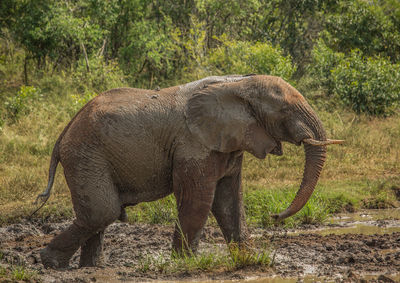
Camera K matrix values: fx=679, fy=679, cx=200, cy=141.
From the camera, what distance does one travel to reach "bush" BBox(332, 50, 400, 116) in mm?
16297

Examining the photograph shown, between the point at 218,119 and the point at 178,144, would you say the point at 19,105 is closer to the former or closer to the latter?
the point at 178,144

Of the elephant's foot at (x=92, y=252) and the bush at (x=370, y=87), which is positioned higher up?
the bush at (x=370, y=87)

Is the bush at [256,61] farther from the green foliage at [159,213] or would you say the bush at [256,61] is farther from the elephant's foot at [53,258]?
the elephant's foot at [53,258]

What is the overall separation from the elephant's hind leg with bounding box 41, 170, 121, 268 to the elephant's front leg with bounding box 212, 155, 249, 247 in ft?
3.68

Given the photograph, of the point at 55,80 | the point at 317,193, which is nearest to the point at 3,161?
the point at 55,80

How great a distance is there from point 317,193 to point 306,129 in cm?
405

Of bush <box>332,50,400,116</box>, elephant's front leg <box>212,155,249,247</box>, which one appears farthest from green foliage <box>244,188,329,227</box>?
bush <box>332,50,400,116</box>

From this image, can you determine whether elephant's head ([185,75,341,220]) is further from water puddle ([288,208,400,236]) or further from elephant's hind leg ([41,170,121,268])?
water puddle ([288,208,400,236])

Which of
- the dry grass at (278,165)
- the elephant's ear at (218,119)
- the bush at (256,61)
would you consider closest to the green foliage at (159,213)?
the dry grass at (278,165)

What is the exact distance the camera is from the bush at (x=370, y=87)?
16297mm

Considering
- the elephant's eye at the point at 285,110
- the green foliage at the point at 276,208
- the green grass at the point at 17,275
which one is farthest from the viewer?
the green foliage at the point at 276,208

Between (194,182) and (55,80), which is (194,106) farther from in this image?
(55,80)

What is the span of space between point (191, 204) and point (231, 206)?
0.77m

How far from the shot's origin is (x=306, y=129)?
21.7 feet
